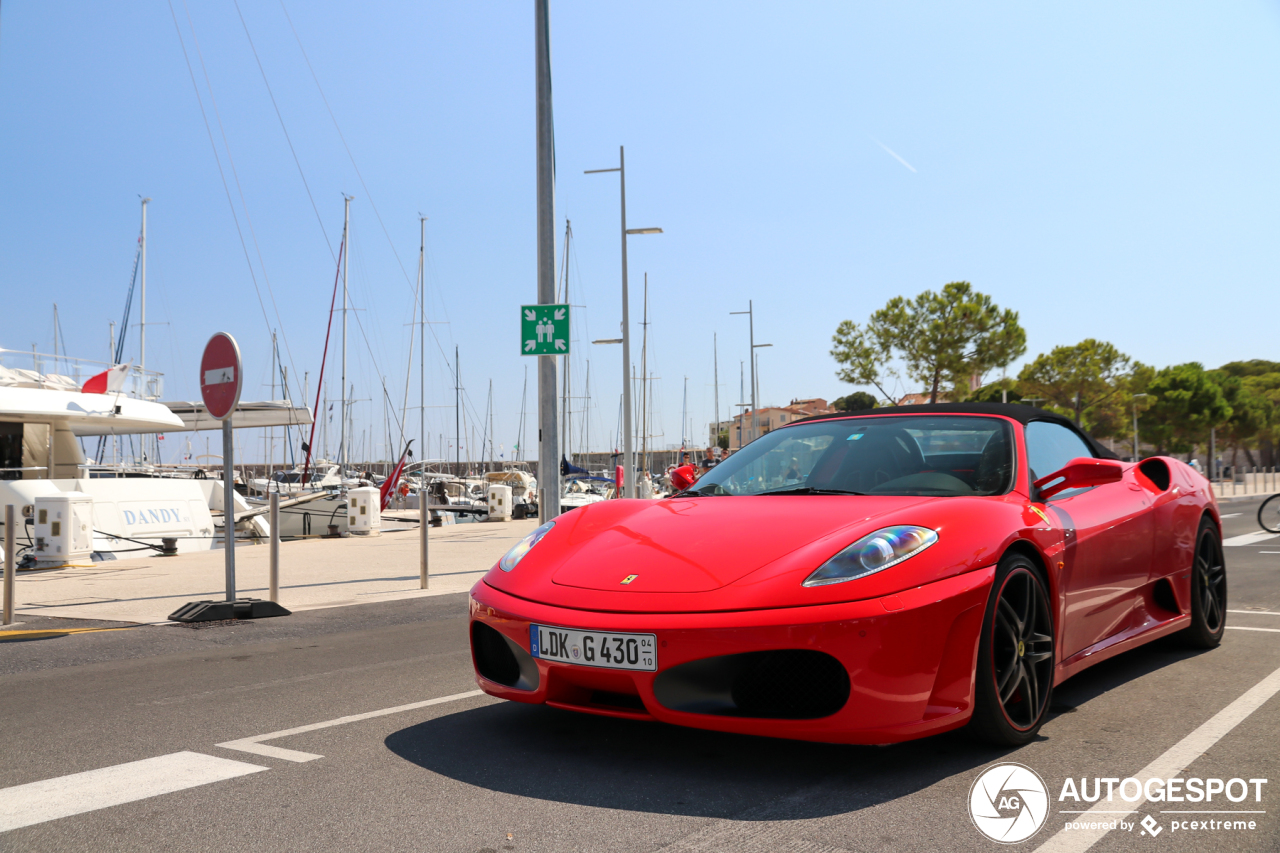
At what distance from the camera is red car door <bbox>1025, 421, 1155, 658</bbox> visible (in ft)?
12.7

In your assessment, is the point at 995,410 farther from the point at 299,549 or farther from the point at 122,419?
the point at 122,419

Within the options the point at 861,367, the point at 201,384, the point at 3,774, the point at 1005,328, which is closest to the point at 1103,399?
the point at 1005,328

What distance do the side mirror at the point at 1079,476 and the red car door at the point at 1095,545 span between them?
0.07 metres

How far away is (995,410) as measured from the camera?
4.52 meters

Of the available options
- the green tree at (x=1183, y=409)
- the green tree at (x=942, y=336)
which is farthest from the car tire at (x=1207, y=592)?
the green tree at (x=1183, y=409)

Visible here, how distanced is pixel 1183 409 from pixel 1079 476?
65000 millimetres

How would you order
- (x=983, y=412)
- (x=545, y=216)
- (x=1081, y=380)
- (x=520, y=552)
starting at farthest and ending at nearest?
(x=1081, y=380), (x=545, y=216), (x=983, y=412), (x=520, y=552)

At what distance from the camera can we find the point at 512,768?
3.25 metres

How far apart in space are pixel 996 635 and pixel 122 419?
1820 centimetres

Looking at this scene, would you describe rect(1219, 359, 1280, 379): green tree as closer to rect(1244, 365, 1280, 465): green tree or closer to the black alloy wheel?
rect(1244, 365, 1280, 465): green tree

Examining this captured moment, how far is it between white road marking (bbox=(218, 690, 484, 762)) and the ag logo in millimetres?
2218

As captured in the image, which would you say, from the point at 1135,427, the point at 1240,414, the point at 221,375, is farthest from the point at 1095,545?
the point at 1240,414

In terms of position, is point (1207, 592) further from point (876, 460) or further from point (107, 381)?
point (107, 381)

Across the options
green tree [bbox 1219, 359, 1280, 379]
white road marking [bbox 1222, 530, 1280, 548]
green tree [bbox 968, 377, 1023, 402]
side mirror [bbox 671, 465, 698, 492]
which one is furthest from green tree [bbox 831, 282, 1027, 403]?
green tree [bbox 1219, 359, 1280, 379]
